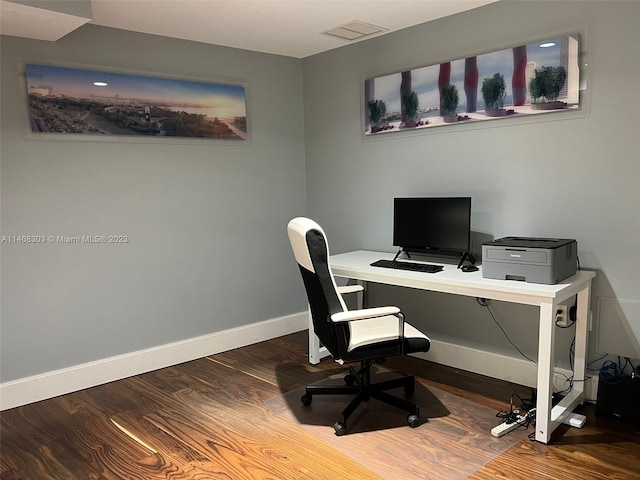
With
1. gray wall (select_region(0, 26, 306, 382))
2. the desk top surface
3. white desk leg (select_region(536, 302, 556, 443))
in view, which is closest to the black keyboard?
the desk top surface

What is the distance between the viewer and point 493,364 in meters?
3.32

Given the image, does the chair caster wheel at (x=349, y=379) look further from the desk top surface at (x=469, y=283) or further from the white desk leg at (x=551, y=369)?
the white desk leg at (x=551, y=369)

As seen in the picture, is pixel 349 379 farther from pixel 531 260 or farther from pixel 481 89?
pixel 481 89

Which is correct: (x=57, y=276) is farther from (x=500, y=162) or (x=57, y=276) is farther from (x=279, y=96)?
(x=500, y=162)

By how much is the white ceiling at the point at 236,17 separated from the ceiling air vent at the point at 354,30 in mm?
54

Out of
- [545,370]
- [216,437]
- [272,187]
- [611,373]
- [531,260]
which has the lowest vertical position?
[216,437]

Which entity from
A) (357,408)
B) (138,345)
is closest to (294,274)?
(138,345)

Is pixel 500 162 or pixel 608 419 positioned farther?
pixel 500 162

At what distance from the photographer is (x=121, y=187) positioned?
3506 mm

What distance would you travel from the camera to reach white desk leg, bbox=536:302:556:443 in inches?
95.8

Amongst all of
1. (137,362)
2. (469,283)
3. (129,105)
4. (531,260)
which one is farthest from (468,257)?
(129,105)

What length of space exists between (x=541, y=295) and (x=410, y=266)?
37.3 inches

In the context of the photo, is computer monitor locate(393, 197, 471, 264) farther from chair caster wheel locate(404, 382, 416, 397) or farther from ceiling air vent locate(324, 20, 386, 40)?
ceiling air vent locate(324, 20, 386, 40)

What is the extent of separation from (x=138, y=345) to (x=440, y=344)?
219cm
